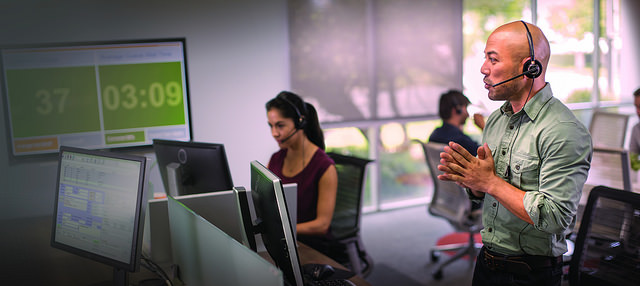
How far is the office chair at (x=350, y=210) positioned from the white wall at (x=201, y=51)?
1703 millimetres

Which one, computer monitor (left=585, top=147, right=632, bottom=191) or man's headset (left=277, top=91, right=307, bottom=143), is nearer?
man's headset (left=277, top=91, right=307, bottom=143)

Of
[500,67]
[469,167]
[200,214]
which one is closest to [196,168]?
[200,214]

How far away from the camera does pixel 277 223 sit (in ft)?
4.96

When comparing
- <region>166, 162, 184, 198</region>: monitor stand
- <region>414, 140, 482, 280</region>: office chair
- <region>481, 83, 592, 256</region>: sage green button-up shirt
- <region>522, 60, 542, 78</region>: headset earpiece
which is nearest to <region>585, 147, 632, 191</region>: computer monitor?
<region>414, 140, 482, 280</region>: office chair

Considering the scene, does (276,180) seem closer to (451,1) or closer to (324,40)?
(324,40)

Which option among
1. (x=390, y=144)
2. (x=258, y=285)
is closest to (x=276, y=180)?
(x=258, y=285)

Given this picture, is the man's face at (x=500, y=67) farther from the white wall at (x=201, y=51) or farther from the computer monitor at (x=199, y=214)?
the white wall at (x=201, y=51)

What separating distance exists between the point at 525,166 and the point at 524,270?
0.34 meters

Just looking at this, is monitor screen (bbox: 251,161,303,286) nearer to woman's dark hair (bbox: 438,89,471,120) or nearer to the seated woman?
the seated woman

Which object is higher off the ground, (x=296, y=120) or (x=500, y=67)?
(x=500, y=67)

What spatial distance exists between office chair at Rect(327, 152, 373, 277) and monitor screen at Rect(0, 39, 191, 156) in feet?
6.21

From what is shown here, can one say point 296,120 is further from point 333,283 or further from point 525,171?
point 525,171

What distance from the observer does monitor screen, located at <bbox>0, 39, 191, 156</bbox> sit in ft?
12.6

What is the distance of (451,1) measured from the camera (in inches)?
211
